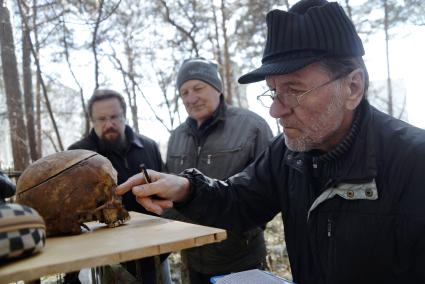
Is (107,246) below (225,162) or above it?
above

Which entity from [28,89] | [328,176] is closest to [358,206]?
[328,176]

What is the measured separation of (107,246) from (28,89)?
1084 cm

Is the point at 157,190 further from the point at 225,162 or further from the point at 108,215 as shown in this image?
the point at 225,162

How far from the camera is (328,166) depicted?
2031mm

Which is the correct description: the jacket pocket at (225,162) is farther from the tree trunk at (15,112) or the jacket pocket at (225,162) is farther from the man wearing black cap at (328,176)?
the tree trunk at (15,112)

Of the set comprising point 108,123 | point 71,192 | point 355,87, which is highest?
point 355,87

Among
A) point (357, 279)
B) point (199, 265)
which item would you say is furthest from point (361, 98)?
point (199, 265)

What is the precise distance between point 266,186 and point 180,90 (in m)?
1.87

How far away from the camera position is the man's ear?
2068 millimetres

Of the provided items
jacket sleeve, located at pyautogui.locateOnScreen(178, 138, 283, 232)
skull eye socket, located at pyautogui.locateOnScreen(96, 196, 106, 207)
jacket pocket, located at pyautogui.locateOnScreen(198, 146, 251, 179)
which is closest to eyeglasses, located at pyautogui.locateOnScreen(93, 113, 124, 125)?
jacket pocket, located at pyautogui.locateOnScreen(198, 146, 251, 179)

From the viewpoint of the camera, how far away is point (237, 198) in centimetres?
242

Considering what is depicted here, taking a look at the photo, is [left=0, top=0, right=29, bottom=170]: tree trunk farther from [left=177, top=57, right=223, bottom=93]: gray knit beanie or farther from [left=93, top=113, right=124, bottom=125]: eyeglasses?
[left=177, top=57, right=223, bottom=93]: gray knit beanie

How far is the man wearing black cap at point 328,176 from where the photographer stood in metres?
1.72

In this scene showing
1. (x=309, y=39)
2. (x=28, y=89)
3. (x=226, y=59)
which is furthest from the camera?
(x=226, y=59)
